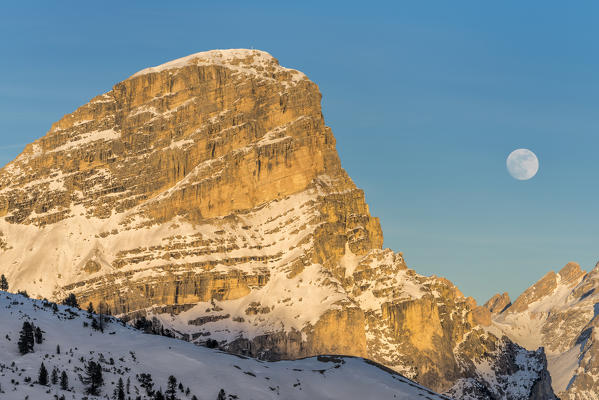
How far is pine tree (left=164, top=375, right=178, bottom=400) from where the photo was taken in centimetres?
15038

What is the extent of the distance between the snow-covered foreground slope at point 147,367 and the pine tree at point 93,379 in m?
0.94

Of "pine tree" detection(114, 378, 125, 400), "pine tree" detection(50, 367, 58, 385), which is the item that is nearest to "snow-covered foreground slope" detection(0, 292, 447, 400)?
"pine tree" detection(114, 378, 125, 400)

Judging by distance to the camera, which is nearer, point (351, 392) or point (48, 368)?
point (48, 368)

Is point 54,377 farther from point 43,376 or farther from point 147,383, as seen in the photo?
point 147,383

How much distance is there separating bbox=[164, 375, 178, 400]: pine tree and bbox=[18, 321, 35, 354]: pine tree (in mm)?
18377

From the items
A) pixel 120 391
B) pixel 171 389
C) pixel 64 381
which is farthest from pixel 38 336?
pixel 171 389

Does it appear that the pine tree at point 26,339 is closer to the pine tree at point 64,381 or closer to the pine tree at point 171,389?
the pine tree at point 64,381

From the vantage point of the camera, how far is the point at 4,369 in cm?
13538

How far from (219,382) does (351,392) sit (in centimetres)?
2751

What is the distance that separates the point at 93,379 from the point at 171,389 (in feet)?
47.4

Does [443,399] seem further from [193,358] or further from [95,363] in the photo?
[95,363]

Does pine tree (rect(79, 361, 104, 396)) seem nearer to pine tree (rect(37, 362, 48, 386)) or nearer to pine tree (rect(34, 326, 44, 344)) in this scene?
pine tree (rect(37, 362, 48, 386))

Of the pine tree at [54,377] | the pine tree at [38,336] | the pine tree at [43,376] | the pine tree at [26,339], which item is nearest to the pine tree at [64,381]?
the pine tree at [54,377]

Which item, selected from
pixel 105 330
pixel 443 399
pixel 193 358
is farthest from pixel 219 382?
pixel 443 399
